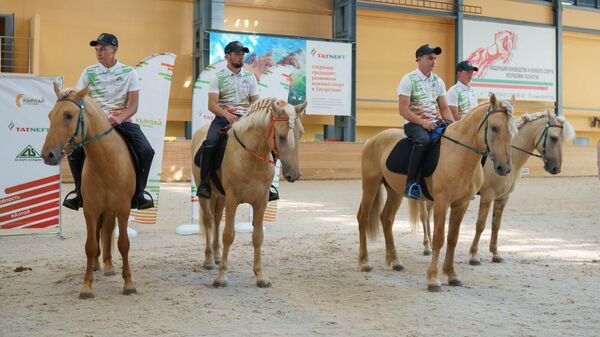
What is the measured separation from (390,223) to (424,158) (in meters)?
1.11

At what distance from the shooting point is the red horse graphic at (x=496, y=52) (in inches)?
943

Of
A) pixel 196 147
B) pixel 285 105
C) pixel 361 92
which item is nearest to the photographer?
pixel 285 105

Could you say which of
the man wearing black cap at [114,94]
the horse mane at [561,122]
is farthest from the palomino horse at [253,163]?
the horse mane at [561,122]

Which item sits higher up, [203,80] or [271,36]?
[271,36]

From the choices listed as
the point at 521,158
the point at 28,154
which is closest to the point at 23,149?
the point at 28,154

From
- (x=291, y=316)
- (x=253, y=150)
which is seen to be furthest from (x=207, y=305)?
(x=253, y=150)

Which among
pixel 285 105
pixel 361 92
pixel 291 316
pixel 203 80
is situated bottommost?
pixel 291 316

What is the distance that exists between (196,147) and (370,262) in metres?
2.25

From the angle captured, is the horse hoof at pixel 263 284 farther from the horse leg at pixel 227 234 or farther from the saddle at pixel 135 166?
the saddle at pixel 135 166

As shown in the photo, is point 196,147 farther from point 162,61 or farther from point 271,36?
point 271,36

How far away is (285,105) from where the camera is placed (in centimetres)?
560

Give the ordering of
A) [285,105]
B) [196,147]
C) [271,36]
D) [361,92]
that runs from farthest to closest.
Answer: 1. [361,92]
2. [271,36]
3. [196,147]
4. [285,105]

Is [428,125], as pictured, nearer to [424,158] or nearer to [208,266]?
[424,158]

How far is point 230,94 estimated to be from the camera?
660 cm
